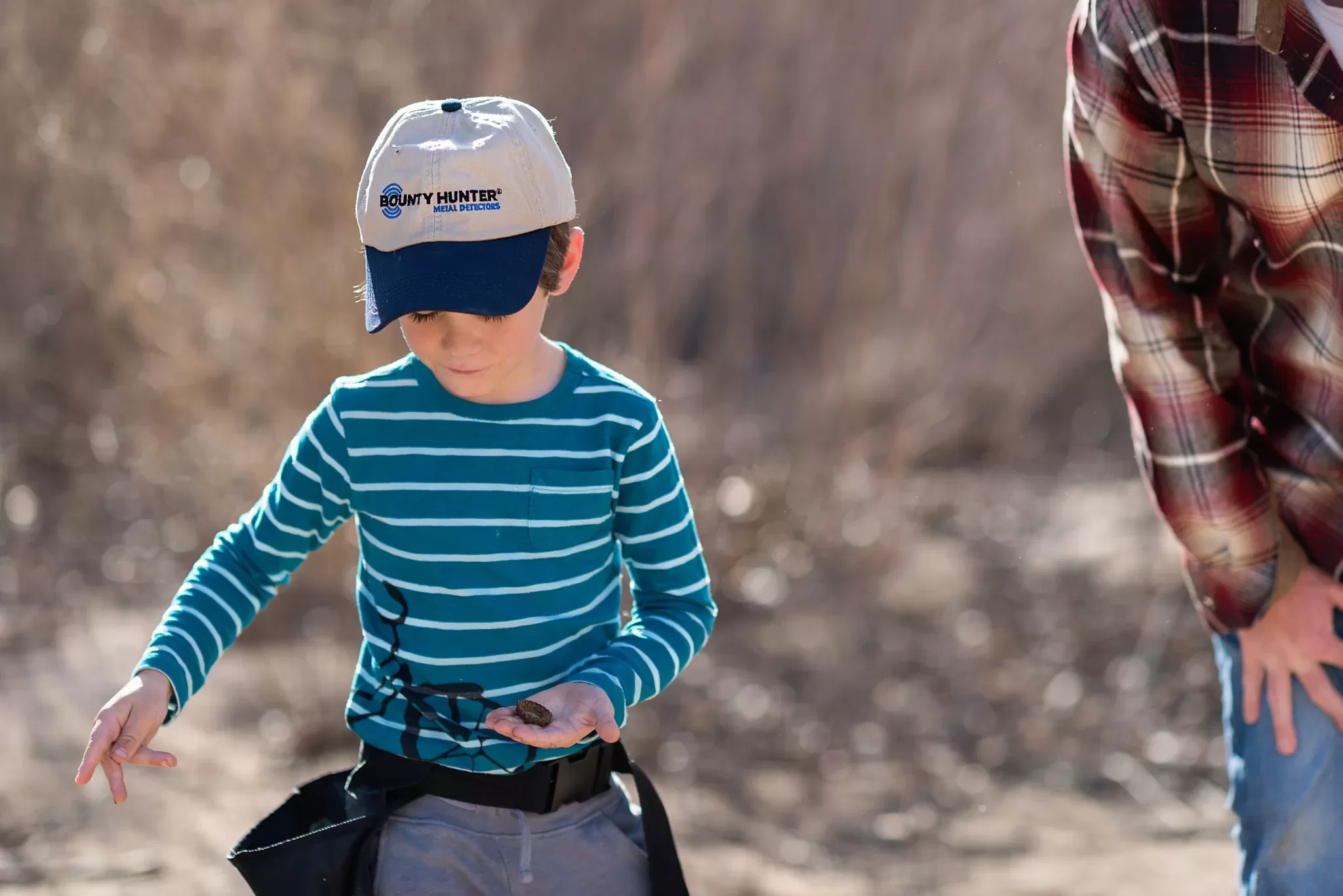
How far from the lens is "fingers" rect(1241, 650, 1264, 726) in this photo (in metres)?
2.14

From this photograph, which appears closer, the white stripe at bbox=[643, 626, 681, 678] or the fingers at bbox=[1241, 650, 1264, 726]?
the white stripe at bbox=[643, 626, 681, 678]

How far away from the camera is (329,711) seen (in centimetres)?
435

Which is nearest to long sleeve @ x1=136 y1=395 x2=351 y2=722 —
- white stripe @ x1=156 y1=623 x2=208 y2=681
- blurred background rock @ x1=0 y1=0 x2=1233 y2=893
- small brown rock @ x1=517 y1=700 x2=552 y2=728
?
white stripe @ x1=156 y1=623 x2=208 y2=681

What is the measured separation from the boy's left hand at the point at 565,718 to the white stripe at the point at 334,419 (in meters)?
0.41

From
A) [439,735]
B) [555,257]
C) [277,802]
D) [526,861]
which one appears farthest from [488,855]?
[277,802]

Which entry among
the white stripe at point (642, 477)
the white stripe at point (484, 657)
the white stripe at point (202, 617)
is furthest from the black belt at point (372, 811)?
the white stripe at point (642, 477)

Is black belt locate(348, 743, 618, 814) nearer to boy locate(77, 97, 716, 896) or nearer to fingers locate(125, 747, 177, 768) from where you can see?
boy locate(77, 97, 716, 896)

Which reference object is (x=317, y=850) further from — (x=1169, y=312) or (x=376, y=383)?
(x=1169, y=312)

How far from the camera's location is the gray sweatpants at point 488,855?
1.81 metres

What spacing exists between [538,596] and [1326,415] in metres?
1.16

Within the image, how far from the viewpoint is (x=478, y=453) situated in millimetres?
1833

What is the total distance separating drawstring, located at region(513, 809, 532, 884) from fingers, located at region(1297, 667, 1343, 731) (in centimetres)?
111

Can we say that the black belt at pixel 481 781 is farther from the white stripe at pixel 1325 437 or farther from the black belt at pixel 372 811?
the white stripe at pixel 1325 437

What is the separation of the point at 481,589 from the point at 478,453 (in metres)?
0.16
